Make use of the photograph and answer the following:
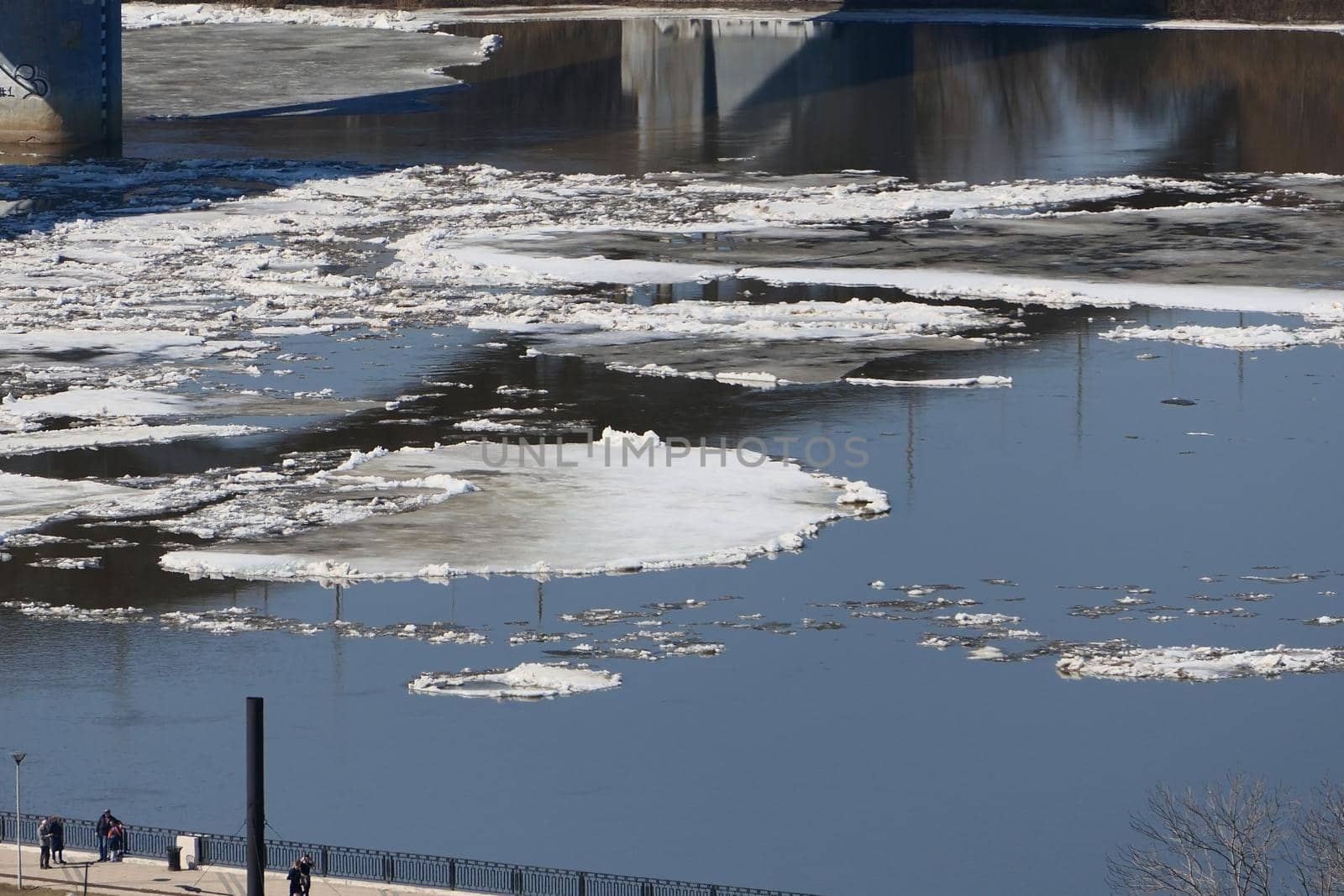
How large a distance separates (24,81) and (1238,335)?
114 feet

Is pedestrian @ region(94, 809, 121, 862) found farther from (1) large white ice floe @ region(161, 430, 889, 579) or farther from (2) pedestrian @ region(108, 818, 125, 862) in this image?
(1) large white ice floe @ region(161, 430, 889, 579)

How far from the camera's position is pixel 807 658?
78.6 feet

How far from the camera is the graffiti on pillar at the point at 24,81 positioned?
5966cm

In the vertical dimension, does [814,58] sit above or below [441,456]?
above

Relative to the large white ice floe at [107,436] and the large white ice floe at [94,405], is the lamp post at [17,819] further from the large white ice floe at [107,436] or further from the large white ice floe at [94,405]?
the large white ice floe at [94,405]

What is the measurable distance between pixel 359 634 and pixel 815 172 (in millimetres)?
34554

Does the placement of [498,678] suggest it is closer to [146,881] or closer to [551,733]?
[551,733]

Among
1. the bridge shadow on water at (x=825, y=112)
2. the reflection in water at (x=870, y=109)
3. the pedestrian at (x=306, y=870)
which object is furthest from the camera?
the reflection in water at (x=870, y=109)

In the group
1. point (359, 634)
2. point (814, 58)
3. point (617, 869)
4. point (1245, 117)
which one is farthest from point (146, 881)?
point (814, 58)

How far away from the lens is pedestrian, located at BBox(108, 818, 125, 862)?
1945 cm

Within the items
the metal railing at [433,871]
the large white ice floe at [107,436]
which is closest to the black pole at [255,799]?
the metal railing at [433,871]

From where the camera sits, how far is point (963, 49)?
88.7m

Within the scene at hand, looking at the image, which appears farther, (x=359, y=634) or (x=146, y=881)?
(x=359, y=634)

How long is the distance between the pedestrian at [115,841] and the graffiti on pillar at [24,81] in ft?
143
